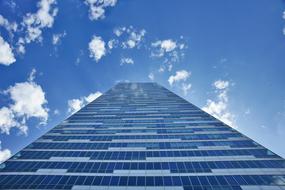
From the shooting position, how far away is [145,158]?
3781 centimetres

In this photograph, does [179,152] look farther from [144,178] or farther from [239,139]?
[239,139]

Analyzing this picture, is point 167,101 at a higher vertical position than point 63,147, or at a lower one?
higher

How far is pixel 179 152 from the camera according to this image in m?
39.6

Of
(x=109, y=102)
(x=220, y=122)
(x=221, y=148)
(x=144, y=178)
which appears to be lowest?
(x=144, y=178)

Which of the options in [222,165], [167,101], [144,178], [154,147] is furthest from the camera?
[167,101]

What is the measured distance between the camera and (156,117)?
5744 cm

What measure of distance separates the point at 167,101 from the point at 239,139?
31417mm

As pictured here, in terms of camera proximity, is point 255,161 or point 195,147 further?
point 195,147

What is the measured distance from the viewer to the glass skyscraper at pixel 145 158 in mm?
31188

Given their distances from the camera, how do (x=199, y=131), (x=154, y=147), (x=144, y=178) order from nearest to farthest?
(x=144, y=178) < (x=154, y=147) < (x=199, y=131)

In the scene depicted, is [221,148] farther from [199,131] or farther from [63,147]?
[63,147]

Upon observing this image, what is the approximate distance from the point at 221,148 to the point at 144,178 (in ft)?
62.4

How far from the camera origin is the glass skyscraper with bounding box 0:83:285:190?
31.2 metres

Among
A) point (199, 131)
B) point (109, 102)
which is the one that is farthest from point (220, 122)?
point (109, 102)
